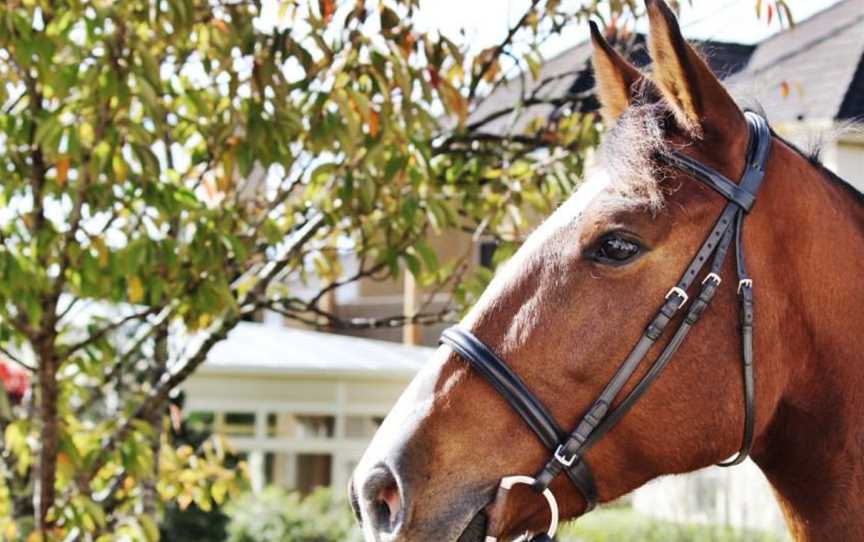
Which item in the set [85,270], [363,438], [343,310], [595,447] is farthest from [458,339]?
[343,310]

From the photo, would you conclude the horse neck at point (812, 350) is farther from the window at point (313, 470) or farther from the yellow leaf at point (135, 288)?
the window at point (313, 470)

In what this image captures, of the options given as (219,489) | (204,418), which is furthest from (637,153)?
(204,418)

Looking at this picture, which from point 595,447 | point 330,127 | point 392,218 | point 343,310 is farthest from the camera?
point 343,310

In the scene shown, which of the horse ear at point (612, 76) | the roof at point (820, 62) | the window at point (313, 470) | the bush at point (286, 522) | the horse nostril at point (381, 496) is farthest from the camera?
the window at point (313, 470)

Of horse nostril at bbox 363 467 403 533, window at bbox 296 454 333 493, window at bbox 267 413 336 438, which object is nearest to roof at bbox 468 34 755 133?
horse nostril at bbox 363 467 403 533

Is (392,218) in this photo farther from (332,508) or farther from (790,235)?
(332,508)

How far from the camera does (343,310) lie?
2216 centimetres

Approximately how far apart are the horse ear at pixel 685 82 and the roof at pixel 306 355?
1435cm

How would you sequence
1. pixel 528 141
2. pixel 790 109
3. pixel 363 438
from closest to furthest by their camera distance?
pixel 528 141
pixel 790 109
pixel 363 438

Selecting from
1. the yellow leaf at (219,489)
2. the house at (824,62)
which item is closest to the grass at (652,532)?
the house at (824,62)

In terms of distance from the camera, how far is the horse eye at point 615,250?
1.98 m

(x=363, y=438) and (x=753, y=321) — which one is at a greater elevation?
(x=753, y=321)

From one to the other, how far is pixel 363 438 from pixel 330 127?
14846mm

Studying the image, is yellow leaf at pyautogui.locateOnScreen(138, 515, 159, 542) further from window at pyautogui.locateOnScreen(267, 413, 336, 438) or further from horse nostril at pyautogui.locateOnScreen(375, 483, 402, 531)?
window at pyautogui.locateOnScreen(267, 413, 336, 438)
